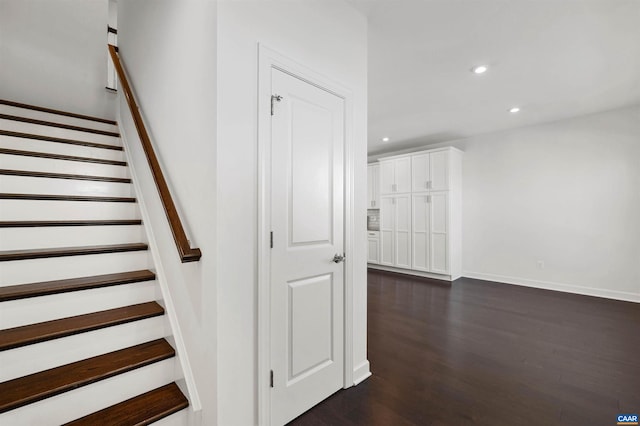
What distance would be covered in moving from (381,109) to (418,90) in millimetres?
725

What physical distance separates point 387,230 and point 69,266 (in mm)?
5271

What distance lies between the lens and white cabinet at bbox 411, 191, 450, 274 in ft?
17.3

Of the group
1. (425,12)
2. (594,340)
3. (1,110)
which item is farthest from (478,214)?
(1,110)

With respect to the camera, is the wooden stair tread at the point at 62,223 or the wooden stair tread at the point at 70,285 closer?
the wooden stair tread at the point at 70,285

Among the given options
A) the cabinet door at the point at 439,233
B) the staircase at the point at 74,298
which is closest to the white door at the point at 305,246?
the staircase at the point at 74,298

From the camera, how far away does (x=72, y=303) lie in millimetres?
1688

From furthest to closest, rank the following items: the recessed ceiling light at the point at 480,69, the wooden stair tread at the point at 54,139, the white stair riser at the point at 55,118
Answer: the recessed ceiling light at the point at 480,69 → the white stair riser at the point at 55,118 → the wooden stair tread at the point at 54,139

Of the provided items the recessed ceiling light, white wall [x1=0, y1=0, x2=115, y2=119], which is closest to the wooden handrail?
white wall [x1=0, y1=0, x2=115, y2=119]

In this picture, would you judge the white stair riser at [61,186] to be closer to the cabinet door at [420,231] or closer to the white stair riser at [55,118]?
the white stair riser at [55,118]

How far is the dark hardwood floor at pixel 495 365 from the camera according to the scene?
181 centimetres

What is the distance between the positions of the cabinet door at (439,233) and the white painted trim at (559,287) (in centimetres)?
77

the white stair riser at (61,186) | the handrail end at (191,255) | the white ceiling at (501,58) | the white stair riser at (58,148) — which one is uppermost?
the white ceiling at (501,58)

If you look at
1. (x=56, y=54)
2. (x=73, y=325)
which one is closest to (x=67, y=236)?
(x=73, y=325)

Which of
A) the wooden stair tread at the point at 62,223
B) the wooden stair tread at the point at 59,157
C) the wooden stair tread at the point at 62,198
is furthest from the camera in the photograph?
the wooden stair tread at the point at 59,157
